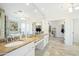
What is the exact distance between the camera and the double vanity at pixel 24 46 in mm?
2092

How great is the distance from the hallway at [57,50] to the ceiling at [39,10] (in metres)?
0.49

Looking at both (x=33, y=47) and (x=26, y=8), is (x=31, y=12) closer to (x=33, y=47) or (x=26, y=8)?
(x=26, y=8)

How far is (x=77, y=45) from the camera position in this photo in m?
2.53

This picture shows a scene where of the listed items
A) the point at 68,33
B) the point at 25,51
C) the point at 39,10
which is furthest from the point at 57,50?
the point at 39,10

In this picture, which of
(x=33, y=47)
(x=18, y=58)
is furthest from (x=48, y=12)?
(x=18, y=58)

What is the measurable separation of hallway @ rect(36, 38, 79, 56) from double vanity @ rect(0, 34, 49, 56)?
11cm

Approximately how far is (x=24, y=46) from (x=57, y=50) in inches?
26.4

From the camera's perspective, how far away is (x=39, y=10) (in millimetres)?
2598

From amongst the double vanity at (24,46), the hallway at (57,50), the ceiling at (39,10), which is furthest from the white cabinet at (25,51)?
the ceiling at (39,10)

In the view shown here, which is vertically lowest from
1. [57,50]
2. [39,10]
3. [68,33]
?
[57,50]

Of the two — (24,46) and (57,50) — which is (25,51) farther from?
(57,50)

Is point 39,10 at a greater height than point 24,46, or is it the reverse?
point 39,10

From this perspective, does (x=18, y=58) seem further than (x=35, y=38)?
No

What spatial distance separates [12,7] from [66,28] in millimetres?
1150
